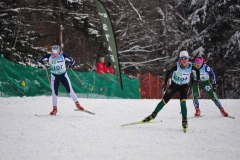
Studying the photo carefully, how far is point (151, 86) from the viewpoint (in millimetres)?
24391

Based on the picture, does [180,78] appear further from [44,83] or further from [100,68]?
[100,68]

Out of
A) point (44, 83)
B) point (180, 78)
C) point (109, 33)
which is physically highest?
point (109, 33)

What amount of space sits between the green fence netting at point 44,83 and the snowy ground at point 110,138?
17.4 feet

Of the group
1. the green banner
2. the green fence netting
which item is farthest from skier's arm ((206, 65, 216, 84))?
the green banner

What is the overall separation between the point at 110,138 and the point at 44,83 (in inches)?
429

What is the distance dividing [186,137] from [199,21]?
872 inches

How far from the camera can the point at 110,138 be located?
24.0 feet

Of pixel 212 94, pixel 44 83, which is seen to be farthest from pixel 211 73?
pixel 44 83

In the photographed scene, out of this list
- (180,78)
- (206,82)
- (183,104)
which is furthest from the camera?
(206,82)

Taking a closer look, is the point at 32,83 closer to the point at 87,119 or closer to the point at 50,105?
the point at 50,105

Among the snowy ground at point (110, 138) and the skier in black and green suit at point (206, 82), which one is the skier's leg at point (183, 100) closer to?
the snowy ground at point (110, 138)

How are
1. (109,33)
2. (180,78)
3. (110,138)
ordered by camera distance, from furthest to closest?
(109,33), (180,78), (110,138)

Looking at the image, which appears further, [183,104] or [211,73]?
[211,73]

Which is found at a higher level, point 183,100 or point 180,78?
point 180,78
